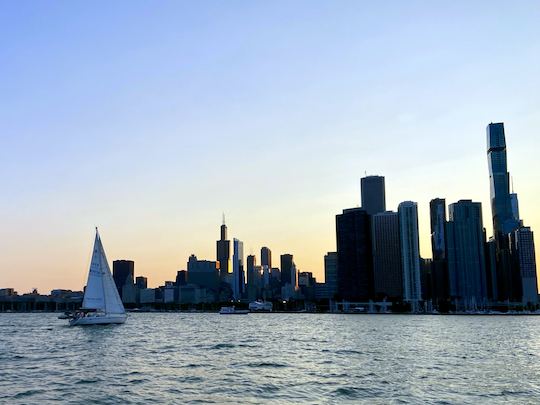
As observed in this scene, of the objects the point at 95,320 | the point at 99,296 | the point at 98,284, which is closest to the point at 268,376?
the point at 98,284

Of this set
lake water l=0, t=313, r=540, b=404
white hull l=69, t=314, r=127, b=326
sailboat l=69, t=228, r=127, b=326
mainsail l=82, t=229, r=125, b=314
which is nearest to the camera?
lake water l=0, t=313, r=540, b=404

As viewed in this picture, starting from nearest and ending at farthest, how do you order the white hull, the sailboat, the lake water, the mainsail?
the lake water
the mainsail
the sailboat
the white hull

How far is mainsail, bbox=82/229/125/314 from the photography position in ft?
469

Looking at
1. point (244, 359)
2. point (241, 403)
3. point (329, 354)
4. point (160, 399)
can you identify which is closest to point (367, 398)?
point (241, 403)

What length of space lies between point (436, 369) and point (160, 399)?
2841 centimetres

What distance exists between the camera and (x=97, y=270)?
14362 cm

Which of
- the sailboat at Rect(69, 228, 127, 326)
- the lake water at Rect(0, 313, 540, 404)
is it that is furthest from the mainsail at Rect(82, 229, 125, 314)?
the lake water at Rect(0, 313, 540, 404)

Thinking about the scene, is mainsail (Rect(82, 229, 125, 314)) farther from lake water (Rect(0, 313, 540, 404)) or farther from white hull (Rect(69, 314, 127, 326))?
lake water (Rect(0, 313, 540, 404))

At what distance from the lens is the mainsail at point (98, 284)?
143 meters

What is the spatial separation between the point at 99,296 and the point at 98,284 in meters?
2.89

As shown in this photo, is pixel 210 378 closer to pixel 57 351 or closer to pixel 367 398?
pixel 367 398

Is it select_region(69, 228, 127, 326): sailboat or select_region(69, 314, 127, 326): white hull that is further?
select_region(69, 314, 127, 326): white hull

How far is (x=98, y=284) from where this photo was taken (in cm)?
14425

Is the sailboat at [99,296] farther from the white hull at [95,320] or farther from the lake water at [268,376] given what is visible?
the lake water at [268,376]
